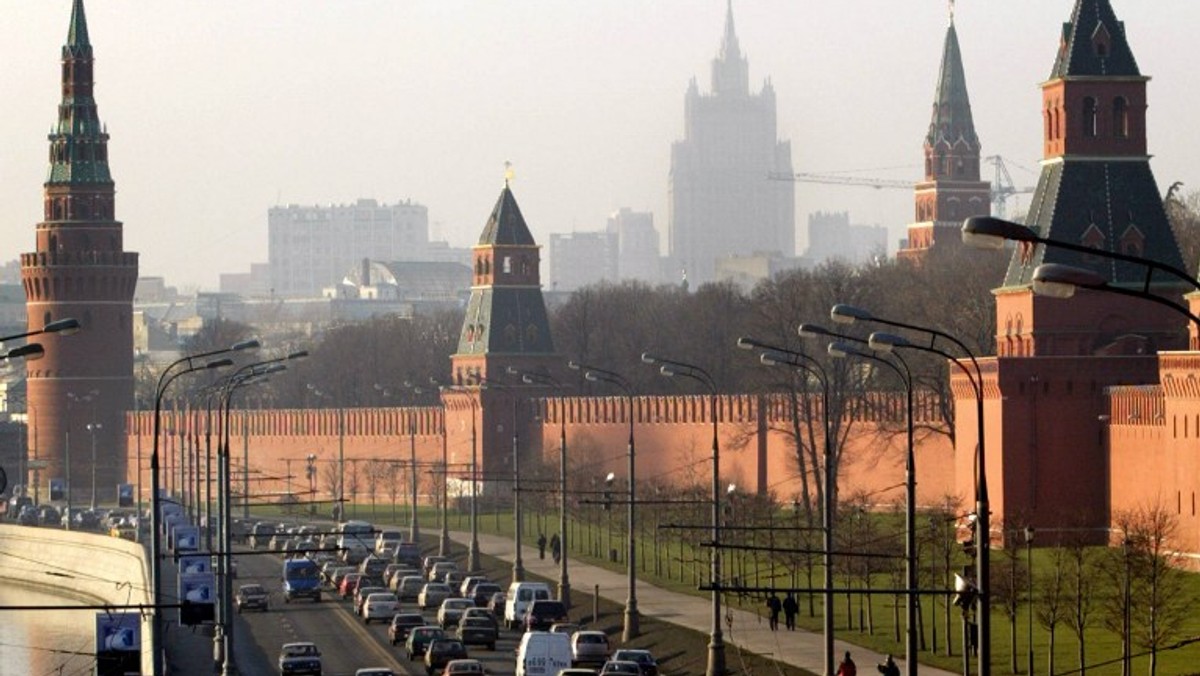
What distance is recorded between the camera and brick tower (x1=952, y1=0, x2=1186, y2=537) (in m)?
71.9

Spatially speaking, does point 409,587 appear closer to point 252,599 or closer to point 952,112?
point 252,599

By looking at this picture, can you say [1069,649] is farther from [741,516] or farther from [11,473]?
[11,473]

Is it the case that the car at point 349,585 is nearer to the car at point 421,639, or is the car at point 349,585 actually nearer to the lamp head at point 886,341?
the car at point 421,639

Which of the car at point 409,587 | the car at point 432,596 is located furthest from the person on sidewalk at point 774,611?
the car at point 409,587

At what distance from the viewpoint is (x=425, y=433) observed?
389 feet

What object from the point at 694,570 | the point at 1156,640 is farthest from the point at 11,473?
the point at 1156,640

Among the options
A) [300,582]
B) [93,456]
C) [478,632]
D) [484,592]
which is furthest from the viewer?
[93,456]

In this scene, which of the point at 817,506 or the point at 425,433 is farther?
the point at 425,433

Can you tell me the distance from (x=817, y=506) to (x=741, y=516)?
1401cm

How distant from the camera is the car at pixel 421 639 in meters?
56.5

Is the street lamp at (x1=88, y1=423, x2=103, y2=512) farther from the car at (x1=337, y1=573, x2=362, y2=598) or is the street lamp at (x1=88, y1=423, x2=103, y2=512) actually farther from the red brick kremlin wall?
the car at (x1=337, y1=573, x2=362, y2=598)

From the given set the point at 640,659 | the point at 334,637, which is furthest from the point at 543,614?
the point at 640,659

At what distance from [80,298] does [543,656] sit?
276ft

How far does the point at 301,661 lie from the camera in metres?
52.4
